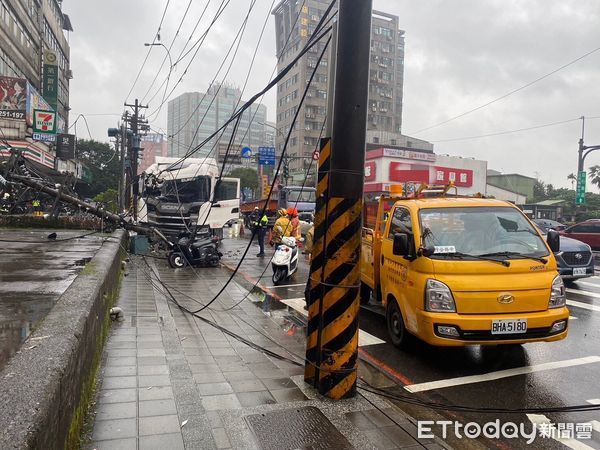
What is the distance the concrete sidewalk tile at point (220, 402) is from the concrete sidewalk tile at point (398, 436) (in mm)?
1266

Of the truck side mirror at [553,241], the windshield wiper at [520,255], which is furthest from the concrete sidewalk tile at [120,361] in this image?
the truck side mirror at [553,241]

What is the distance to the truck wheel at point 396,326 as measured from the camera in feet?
19.2

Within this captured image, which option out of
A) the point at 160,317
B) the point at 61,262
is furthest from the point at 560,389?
the point at 61,262

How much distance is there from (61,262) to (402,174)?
3335 cm

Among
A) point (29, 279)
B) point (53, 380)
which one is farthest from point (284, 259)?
point (53, 380)

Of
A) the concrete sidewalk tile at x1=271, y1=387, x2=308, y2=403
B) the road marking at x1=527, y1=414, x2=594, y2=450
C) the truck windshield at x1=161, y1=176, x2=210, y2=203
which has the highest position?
the truck windshield at x1=161, y1=176, x2=210, y2=203

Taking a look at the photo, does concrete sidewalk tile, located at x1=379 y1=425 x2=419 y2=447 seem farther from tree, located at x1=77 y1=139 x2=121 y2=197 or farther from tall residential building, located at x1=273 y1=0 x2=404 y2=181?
tall residential building, located at x1=273 y1=0 x2=404 y2=181

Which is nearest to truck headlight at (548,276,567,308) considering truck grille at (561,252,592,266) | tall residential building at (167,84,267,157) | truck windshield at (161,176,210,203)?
truck grille at (561,252,592,266)

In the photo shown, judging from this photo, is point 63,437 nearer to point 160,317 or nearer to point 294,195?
point 160,317

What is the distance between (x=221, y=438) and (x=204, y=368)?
66.6 inches

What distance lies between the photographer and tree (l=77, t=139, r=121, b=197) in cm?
6331

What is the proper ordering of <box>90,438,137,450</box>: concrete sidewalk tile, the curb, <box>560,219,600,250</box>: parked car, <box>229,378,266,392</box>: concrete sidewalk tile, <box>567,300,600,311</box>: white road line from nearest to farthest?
the curb
<box>90,438,137,450</box>: concrete sidewalk tile
<box>229,378,266,392</box>: concrete sidewalk tile
<box>567,300,600,311</box>: white road line
<box>560,219,600,250</box>: parked car

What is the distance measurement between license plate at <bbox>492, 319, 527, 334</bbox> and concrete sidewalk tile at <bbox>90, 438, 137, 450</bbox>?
3.63 meters

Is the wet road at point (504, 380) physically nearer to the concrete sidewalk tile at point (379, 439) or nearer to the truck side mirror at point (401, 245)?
the concrete sidewalk tile at point (379, 439)
